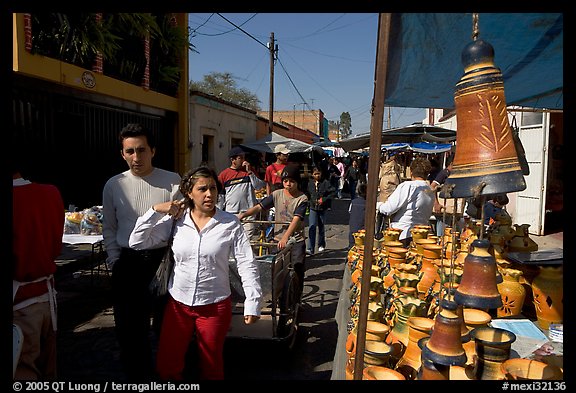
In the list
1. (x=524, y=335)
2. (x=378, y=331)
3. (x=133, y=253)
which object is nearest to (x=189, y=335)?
(x=133, y=253)

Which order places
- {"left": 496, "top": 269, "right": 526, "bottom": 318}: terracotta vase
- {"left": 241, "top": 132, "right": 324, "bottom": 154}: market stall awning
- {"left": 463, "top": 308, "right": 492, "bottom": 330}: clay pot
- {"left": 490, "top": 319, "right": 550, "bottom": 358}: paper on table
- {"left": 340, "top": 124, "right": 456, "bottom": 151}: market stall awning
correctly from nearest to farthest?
{"left": 463, "top": 308, "right": 492, "bottom": 330}: clay pot → {"left": 490, "top": 319, "right": 550, "bottom": 358}: paper on table → {"left": 496, "top": 269, "right": 526, "bottom": 318}: terracotta vase → {"left": 340, "top": 124, "right": 456, "bottom": 151}: market stall awning → {"left": 241, "top": 132, "right": 324, "bottom": 154}: market stall awning

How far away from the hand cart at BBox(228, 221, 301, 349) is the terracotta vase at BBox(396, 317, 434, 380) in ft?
5.04

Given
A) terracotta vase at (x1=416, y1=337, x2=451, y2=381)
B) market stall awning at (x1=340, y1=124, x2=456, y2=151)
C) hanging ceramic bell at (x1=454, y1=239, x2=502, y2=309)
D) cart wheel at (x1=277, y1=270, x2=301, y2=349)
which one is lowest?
cart wheel at (x1=277, y1=270, x2=301, y2=349)

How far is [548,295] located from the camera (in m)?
2.32

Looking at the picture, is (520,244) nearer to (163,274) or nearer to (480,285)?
(480,285)

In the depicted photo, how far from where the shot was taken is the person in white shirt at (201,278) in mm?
2430

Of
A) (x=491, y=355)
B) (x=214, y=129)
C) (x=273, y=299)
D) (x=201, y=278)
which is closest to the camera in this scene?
(x=491, y=355)

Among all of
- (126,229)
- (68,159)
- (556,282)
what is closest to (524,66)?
(556,282)

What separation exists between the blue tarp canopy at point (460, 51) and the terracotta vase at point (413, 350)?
1.20 m

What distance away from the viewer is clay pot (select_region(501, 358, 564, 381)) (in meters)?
1.44

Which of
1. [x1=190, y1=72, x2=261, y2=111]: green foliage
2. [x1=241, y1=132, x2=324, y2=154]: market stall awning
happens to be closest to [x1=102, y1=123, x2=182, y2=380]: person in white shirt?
[x1=241, y1=132, x2=324, y2=154]: market stall awning

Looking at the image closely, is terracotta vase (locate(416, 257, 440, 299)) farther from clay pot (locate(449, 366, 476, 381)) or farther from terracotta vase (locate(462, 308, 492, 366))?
clay pot (locate(449, 366, 476, 381))

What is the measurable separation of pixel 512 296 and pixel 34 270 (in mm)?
2779

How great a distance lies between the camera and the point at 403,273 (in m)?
2.50
